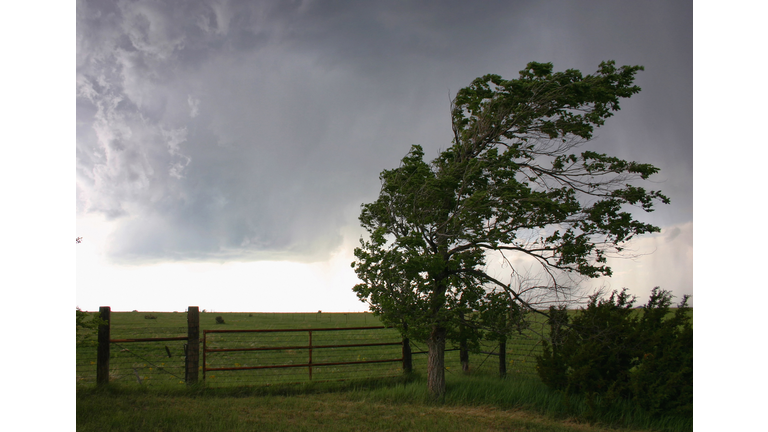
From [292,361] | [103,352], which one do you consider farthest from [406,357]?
[292,361]

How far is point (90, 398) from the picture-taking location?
8234mm

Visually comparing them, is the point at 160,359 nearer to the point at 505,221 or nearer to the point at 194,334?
the point at 194,334

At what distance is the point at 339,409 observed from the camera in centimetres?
840

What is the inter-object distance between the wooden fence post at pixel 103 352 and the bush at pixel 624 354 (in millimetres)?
10365

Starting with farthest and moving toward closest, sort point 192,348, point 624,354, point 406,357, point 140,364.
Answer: point 140,364 < point 406,357 < point 192,348 < point 624,354

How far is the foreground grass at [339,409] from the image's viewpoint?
23.6ft

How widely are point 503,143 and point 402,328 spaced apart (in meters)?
5.32

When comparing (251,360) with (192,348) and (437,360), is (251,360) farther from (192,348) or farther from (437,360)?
(437,360)

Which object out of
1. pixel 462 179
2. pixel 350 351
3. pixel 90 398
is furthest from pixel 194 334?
pixel 350 351

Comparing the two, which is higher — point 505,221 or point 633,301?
point 505,221

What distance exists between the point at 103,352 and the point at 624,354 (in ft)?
A: 39.3

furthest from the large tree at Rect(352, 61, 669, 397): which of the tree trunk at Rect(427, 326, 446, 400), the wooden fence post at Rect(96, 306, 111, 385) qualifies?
the wooden fence post at Rect(96, 306, 111, 385)

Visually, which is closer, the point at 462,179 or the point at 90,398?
the point at 90,398

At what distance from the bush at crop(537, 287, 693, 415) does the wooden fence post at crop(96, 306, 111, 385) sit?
10.4 meters
